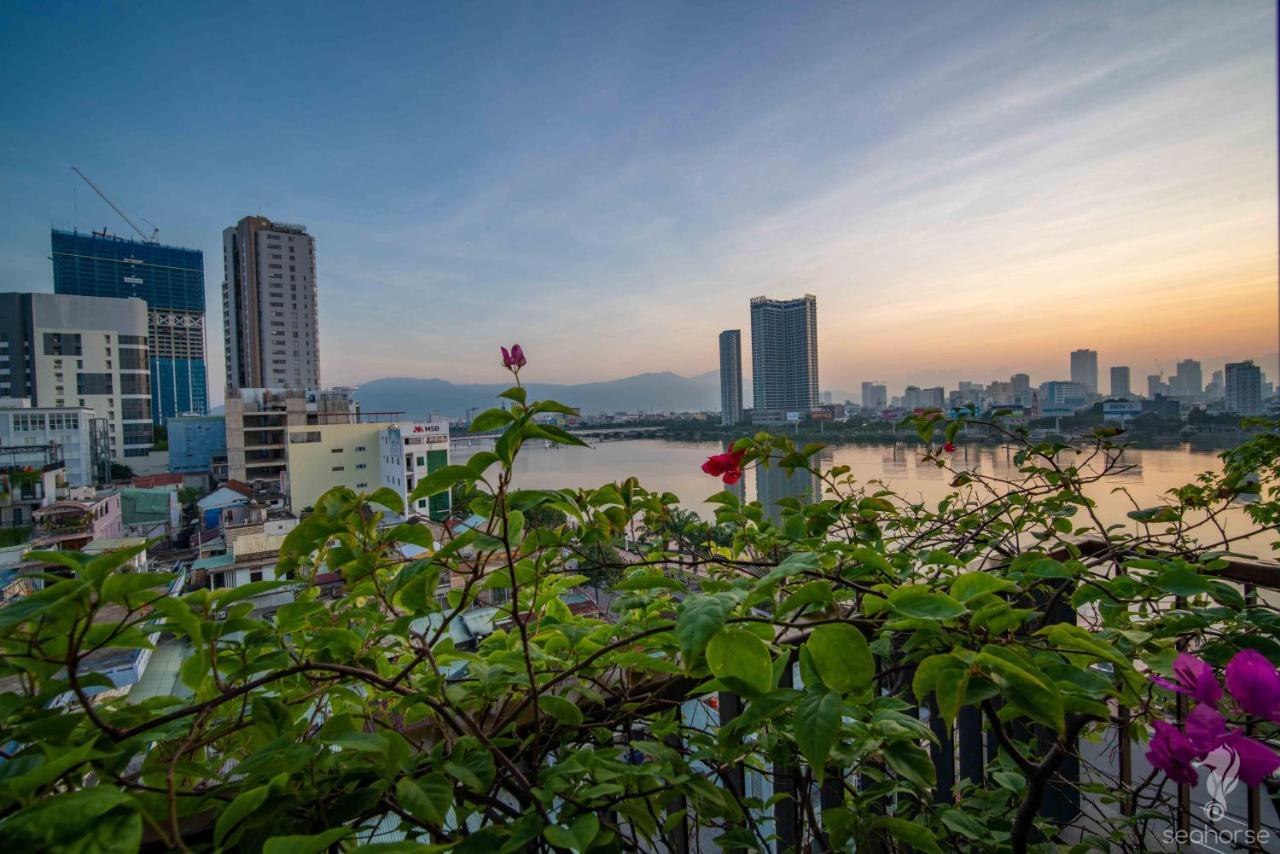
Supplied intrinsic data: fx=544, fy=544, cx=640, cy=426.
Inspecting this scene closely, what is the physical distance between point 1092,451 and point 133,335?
43.0m

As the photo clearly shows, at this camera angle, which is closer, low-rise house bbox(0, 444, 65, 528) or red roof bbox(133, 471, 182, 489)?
low-rise house bbox(0, 444, 65, 528)

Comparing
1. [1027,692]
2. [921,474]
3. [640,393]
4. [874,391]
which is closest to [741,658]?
[1027,692]

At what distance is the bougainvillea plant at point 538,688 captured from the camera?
0.39m

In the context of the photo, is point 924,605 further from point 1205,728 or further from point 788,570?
point 1205,728

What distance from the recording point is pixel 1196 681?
18.4 inches

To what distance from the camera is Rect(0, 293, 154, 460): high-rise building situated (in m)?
27.9

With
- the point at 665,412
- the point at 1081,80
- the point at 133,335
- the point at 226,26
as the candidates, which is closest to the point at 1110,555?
the point at 1081,80

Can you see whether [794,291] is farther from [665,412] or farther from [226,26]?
[226,26]

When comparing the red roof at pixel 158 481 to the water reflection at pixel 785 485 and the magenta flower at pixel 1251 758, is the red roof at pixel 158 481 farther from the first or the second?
the magenta flower at pixel 1251 758

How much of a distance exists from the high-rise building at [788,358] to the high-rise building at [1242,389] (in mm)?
3559

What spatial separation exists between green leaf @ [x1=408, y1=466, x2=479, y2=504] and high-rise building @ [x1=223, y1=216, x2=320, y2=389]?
150ft

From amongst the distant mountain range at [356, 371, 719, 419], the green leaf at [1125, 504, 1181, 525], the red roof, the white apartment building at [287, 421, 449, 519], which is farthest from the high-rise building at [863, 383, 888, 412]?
the red roof

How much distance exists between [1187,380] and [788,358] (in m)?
3.41

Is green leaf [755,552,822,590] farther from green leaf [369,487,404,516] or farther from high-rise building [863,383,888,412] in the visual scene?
high-rise building [863,383,888,412]
